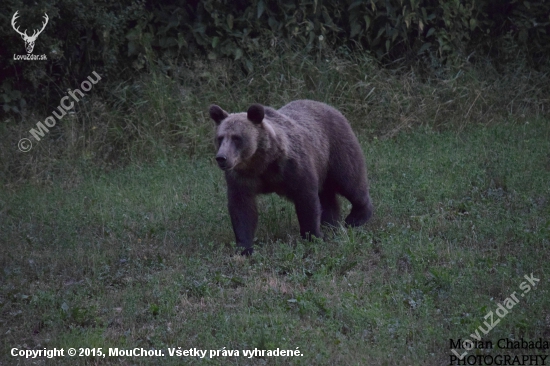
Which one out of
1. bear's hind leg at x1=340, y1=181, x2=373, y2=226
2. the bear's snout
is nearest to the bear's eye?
the bear's snout

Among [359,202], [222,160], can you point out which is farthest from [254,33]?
[222,160]

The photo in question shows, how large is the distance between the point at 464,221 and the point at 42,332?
4307 millimetres

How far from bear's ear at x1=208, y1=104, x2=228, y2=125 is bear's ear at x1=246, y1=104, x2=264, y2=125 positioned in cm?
→ 29

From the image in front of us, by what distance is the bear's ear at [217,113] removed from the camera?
732 cm

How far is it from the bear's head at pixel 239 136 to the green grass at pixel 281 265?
3.09 ft

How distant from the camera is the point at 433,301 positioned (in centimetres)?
584

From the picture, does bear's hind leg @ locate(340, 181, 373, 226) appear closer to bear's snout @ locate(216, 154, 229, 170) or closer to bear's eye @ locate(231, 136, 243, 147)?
bear's eye @ locate(231, 136, 243, 147)

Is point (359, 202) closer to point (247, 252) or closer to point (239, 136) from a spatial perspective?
point (247, 252)

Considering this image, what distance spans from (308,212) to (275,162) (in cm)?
61

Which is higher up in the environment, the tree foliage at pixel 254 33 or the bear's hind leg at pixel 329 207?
the tree foliage at pixel 254 33

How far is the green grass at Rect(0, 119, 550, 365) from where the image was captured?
5.41 m

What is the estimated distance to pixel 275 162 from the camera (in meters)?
7.36

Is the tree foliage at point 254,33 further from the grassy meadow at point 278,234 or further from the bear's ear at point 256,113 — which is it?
the bear's ear at point 256,113

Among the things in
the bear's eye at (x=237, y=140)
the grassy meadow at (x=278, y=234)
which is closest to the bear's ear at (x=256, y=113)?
the bear's eye at (x=237, y=140)
